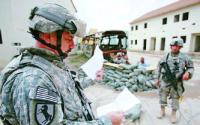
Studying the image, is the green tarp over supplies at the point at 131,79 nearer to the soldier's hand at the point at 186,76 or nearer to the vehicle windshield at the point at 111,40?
the soldier's hand at the point at 186,76

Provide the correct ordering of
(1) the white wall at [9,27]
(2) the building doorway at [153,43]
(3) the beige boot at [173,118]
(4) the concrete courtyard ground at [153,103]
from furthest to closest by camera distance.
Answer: (2) the building doorway at [153,43]
(1) the white wall at [9,27]
(4) the concrete courtyard ground at [153,103]
(3) the beige boot at [173,118]

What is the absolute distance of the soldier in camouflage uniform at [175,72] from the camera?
3.99 m

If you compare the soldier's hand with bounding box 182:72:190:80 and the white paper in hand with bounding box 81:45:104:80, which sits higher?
the white paper in hand with bounding box 81:45:104:80

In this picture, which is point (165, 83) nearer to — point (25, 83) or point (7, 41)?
point (25, 83)

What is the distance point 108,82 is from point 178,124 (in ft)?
12.9

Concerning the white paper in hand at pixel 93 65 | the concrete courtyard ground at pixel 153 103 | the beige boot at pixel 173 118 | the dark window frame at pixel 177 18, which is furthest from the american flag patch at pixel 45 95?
the dark window frame at pixel 177 18

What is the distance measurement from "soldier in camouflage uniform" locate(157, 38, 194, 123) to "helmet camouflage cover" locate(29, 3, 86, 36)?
3.31 metres

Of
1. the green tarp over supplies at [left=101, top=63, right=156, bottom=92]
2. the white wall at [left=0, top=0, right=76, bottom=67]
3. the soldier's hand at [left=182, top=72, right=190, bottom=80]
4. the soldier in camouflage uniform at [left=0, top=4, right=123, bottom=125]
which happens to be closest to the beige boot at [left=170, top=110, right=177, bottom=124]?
the soldier's hand at [left=182, top=72, right=190, bottom=80]

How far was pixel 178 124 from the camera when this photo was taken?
420 cm

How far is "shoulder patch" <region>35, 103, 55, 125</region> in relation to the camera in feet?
2.80

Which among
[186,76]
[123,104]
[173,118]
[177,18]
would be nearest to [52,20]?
[123,104]

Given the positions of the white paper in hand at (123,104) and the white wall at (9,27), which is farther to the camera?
the white wall at (9,27)

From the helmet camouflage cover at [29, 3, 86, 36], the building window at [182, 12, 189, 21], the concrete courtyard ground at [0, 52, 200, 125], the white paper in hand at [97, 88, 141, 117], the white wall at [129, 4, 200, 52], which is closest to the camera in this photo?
the helmet camouflage cover at [29, 3, 86, 36]

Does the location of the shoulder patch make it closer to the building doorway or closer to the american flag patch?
the american flag patch
